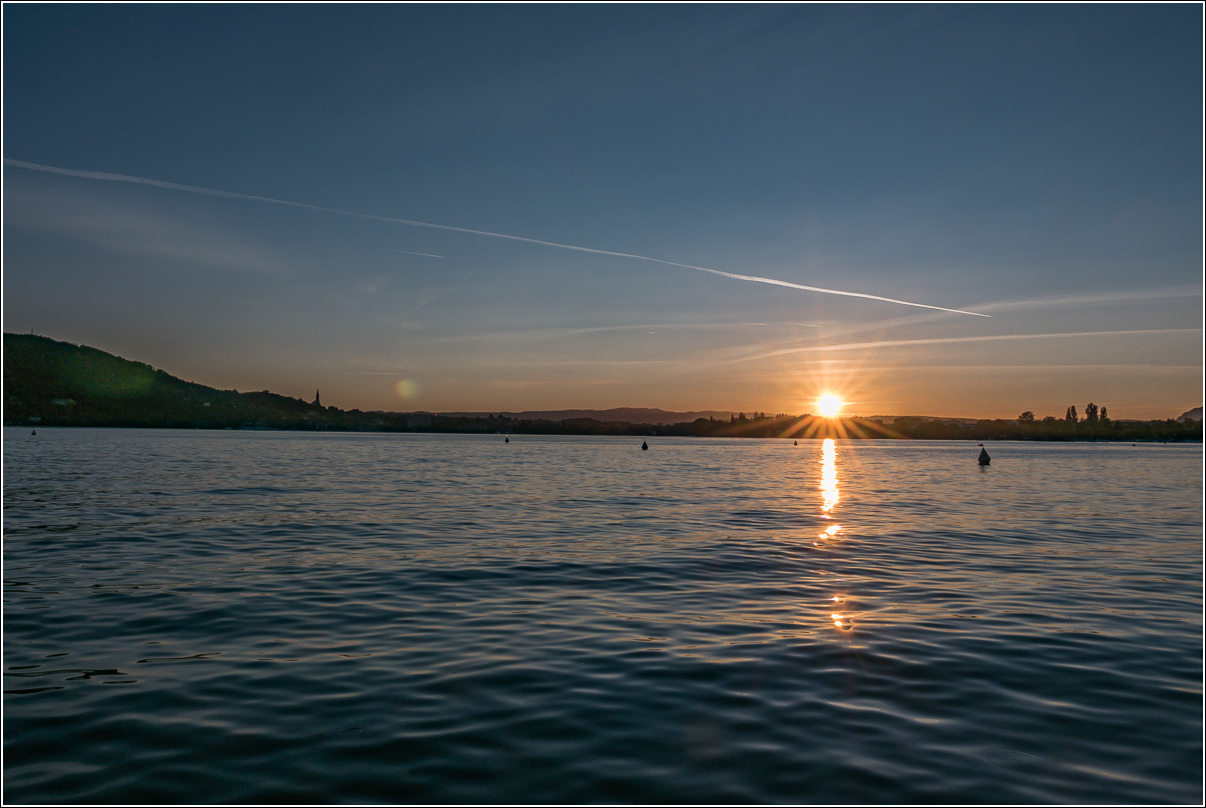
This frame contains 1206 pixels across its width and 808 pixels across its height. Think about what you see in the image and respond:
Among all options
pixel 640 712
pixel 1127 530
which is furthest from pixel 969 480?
pixel 640 712

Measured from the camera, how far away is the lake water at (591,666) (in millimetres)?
7391

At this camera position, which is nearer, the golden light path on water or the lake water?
the lake water

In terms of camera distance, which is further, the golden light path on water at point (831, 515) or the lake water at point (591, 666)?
the golden light path on water at point (831, 515)

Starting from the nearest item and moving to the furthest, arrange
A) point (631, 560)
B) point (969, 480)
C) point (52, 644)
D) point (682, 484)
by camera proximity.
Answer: point (52, 644) → point (631, 560) → point (682, 484) → point (969, 480)

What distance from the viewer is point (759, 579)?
18422 mm

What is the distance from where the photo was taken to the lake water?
291 inches

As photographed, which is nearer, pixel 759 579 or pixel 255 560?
pixel 759 579

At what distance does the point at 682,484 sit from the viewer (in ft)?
177

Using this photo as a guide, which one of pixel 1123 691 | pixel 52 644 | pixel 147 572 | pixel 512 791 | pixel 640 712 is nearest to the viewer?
pixel 512 791

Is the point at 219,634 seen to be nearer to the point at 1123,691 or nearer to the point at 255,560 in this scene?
the point at 255,560

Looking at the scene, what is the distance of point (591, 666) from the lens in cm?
1101

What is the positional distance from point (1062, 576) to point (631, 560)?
11773 millimetres

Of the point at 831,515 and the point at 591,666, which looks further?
the point at 831,515

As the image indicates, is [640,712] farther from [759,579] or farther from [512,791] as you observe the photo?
[759,579]
